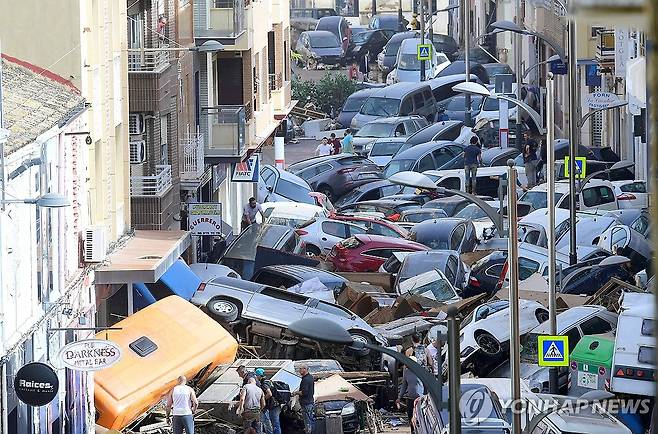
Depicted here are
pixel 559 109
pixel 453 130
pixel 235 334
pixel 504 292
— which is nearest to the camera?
pixel 235 334

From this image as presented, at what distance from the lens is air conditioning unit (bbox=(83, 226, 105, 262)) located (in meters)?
21.4

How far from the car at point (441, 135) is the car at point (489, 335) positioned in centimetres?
2760

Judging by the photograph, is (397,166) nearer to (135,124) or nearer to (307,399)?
(135,124)

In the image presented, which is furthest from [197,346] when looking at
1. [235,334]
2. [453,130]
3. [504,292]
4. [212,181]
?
[453,130]

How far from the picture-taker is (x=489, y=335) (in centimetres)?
2352

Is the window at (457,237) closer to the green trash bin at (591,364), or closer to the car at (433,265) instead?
the car at (433,265)

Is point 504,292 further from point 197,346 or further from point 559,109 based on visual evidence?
point 559,109

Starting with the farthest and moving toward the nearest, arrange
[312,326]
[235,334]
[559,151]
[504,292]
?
[559,151]
[504,292]
[235,334]
[312,326]

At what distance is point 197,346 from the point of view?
74.9ft

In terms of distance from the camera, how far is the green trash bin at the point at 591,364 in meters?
20.4

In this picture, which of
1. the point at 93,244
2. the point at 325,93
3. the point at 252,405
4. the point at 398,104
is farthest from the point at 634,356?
the point at 325,93

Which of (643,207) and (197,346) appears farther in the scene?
(643,207)

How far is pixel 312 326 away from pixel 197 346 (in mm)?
13413

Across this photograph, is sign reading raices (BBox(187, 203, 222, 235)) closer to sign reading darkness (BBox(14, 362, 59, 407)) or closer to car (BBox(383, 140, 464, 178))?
sign reading darkness (BBox(14, 362, 59, 407))
